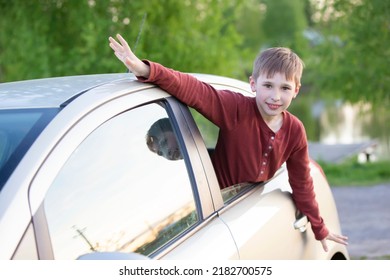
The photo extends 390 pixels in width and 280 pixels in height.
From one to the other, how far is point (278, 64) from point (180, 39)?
22.7 feet

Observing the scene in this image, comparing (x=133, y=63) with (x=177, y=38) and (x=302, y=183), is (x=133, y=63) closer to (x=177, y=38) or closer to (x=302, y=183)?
(x=302, y=183)

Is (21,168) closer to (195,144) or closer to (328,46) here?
(195,144)

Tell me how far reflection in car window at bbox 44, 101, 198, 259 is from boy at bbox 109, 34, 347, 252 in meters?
0.35

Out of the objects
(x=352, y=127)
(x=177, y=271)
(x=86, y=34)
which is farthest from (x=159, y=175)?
(x=352, y=127)

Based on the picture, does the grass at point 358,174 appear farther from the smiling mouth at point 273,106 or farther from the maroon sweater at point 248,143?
the smiling mouth at point 273,106

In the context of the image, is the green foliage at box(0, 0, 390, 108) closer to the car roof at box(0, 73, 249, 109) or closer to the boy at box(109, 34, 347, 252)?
the boy at box(109, 34, 347, 252)

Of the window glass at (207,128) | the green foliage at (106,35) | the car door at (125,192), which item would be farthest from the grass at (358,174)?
the car door at (125,192)

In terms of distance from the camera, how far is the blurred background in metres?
9.34

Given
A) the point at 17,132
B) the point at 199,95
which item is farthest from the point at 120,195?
the point at 199,95

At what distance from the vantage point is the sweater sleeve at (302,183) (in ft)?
10.3

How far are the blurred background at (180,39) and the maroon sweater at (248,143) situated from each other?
19.1 ft

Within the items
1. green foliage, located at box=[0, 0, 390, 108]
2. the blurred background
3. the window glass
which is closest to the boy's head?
the window glass

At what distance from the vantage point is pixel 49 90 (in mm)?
2422

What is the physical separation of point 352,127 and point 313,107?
7745 millimetres
